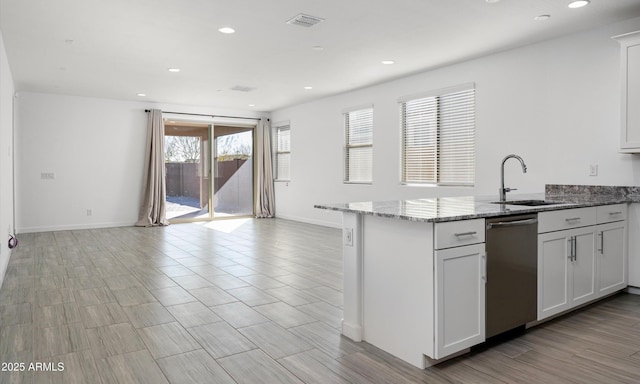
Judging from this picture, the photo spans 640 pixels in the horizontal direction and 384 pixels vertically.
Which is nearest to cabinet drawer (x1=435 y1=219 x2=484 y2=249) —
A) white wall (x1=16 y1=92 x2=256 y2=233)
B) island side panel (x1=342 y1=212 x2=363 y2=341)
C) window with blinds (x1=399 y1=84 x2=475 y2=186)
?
island side panel (x1=342 y1=212 x2=363 y2=341)

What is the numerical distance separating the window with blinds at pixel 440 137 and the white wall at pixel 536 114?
125mm

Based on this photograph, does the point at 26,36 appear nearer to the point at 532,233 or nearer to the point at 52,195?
the point at 52,195

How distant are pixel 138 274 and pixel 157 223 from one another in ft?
14.4

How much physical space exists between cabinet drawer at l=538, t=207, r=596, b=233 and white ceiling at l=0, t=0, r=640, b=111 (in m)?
1.80

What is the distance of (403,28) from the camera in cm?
428

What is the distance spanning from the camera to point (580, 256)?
10.5 feet

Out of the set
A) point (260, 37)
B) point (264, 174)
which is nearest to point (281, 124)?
point (264, 174)

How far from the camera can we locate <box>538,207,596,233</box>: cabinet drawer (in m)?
2.90

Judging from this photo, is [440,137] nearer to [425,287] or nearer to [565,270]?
[565,270]

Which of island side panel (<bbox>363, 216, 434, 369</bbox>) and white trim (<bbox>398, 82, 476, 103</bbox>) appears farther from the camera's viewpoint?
white trim (<bbox>398, 82, 476, 103</bbox>)

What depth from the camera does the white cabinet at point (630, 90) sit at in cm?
358

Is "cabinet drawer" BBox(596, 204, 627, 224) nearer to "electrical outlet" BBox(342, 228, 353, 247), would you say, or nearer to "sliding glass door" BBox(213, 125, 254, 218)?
"electrical outlet" BBox(342, 228, 353, 247)

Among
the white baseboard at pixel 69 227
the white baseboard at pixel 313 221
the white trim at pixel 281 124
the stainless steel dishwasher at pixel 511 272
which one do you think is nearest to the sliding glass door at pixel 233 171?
the white trim at pixel 281 124

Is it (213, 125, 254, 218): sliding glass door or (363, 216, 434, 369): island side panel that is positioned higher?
(213, 125, 254, 218): sliding glass door
